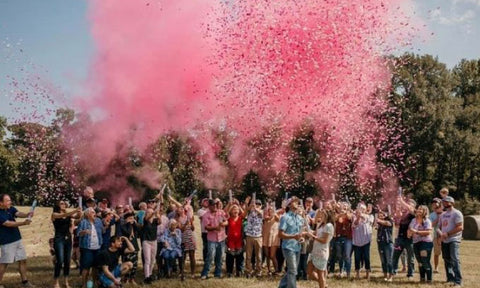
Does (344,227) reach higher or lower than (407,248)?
higher

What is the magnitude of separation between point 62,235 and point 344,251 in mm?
8682

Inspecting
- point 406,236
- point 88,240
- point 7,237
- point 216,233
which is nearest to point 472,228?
point 406,236

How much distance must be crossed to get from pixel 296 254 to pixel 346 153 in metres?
34.3

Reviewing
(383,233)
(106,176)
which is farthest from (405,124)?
(383,233)

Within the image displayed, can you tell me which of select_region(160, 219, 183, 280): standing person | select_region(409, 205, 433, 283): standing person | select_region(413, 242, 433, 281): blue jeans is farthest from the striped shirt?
select_region(160, 219, 183, 280): standing person

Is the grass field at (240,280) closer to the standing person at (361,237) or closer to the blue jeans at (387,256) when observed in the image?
the blue jeans at (387,256)

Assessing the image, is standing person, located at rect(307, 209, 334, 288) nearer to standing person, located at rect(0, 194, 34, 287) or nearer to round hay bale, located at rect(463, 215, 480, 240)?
standing person, located at rect(0, 194, 34, 287)

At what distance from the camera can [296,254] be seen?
1250cm

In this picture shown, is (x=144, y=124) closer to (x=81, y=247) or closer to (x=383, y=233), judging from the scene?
(x=81, y=247)

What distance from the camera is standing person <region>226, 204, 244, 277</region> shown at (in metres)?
16.3

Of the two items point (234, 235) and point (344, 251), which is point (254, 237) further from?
point (344, 251)

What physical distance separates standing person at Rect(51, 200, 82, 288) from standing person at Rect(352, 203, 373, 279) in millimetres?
8432

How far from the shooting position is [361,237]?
16.1 meters

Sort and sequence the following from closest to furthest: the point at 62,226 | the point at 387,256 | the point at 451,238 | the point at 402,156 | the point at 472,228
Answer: the point at 62,226 < the point at 451,238 < the point at 387,256 < the point at 472,228 < the point at 402,156
